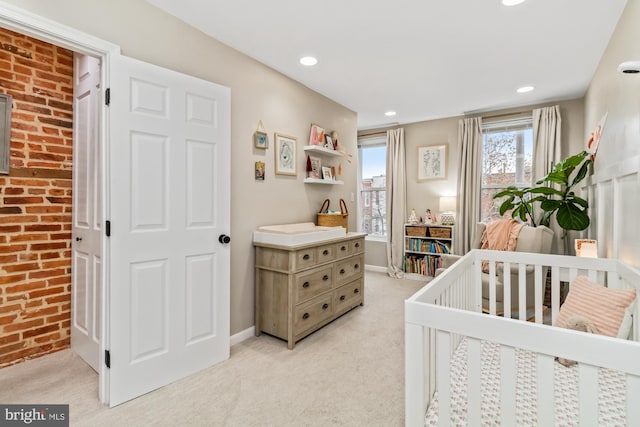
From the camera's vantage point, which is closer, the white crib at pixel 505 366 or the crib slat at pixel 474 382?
the white crib at pixel 505 366

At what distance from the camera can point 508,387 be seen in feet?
2.96

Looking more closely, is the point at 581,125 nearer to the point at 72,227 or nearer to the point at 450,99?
the point at 450,99

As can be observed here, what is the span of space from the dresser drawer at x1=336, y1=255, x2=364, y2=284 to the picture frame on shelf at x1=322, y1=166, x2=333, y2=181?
3.07 ft

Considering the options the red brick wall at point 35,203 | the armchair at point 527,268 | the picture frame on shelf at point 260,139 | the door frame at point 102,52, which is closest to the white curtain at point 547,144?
the armchair at point 527,268

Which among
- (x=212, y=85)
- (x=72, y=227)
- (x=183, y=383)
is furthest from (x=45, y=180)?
(x=183, y=383)

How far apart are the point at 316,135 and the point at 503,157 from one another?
2.68 metres

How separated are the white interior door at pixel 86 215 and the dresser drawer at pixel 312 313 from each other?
1385 mm

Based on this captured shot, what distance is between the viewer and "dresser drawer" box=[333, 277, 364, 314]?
3.08 meters

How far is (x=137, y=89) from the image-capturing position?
1.88 meters

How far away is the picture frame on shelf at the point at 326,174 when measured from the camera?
140 inches

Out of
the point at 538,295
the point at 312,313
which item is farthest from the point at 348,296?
the point at 538,295

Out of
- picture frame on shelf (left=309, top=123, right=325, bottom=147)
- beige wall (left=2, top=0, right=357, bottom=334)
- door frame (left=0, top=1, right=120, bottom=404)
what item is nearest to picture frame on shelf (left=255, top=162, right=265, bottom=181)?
beige wall (left=2, top=0, right=357, bottom=334)

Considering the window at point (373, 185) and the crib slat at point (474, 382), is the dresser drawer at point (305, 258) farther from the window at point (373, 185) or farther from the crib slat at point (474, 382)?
the window at point (373, 185)

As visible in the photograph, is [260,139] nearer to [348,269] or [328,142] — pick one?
[328,142]
